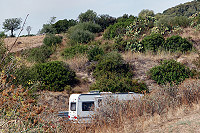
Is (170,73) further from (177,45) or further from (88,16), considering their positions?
(88,16)

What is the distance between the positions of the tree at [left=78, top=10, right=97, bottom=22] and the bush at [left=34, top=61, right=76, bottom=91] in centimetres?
2400

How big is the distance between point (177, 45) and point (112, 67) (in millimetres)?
7422

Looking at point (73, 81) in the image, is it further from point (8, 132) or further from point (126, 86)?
point (8, 132)

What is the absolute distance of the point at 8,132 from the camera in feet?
16.2

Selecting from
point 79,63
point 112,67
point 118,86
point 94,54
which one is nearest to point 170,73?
point 118,86

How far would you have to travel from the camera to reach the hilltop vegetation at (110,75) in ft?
18.6

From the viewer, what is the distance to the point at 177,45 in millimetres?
23469

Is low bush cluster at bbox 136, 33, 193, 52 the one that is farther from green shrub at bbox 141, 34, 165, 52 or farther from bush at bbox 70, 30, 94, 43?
bush at bbox 70, 30, 94, 43

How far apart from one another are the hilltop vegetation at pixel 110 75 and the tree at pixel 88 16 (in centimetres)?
517

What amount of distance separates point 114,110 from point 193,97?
143 inches

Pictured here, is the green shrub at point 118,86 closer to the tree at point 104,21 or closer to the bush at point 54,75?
the bush at point 54,75

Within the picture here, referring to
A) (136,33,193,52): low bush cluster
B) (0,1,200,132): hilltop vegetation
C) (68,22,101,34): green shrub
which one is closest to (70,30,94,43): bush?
(0,1,200,132): hilltop vegetation

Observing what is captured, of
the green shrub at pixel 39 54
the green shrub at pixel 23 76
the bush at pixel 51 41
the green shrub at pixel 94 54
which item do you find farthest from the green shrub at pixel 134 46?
the green shrub at pixel 23 76

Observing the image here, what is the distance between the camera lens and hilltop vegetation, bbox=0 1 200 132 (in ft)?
18.6
